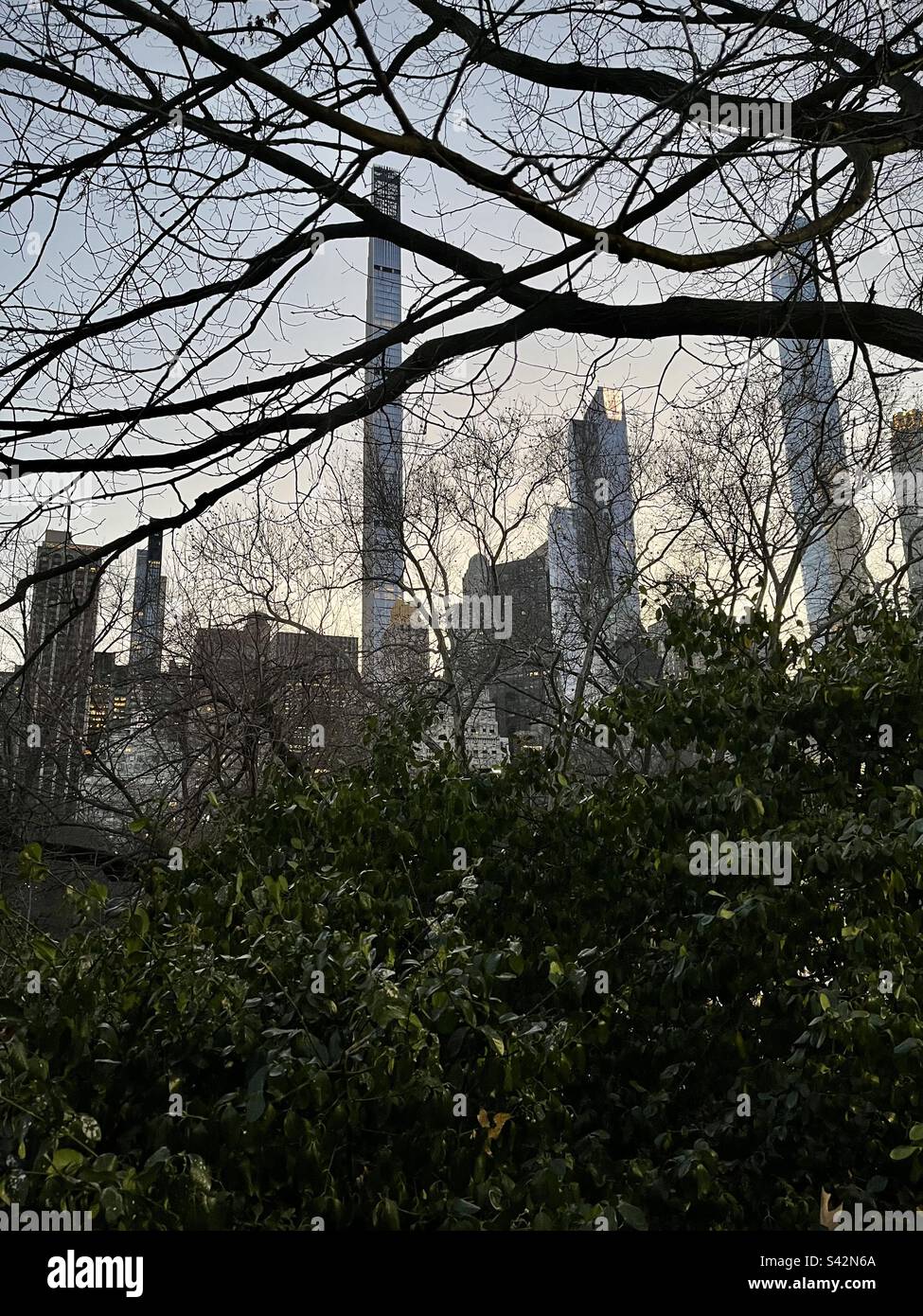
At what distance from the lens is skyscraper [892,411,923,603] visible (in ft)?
15.7

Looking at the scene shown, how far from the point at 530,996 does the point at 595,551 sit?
11264 mm

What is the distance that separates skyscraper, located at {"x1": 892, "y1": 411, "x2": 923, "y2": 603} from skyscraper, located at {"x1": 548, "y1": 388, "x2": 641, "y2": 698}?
3414 millimetres

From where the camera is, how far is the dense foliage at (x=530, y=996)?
75.9 inches

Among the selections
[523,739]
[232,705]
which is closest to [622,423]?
[232,705]

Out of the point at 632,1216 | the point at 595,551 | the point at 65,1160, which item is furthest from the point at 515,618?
the point at 65,1160

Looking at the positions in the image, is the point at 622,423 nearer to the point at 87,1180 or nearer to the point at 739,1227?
the point at 739,1227

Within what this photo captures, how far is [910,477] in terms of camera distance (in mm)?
6336

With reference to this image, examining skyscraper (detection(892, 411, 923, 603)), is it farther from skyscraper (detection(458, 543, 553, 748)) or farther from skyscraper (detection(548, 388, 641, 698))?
skyscraper (detection(458, 543, 553, 748))

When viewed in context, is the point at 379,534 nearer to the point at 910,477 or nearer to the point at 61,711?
the point at 61,711

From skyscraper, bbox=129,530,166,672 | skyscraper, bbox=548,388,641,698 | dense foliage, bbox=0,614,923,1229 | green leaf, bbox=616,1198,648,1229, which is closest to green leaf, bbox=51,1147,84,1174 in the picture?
dense foliage, bbox=0,614,923,1229

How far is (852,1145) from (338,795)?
194 cm

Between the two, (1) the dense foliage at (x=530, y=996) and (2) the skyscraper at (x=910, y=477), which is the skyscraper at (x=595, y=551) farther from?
(1) the dense foliage at (x=530, y=996)

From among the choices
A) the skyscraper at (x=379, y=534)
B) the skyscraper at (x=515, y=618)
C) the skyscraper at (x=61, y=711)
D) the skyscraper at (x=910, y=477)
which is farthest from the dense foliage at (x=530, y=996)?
the skyscraper at (x=515, y=618)
